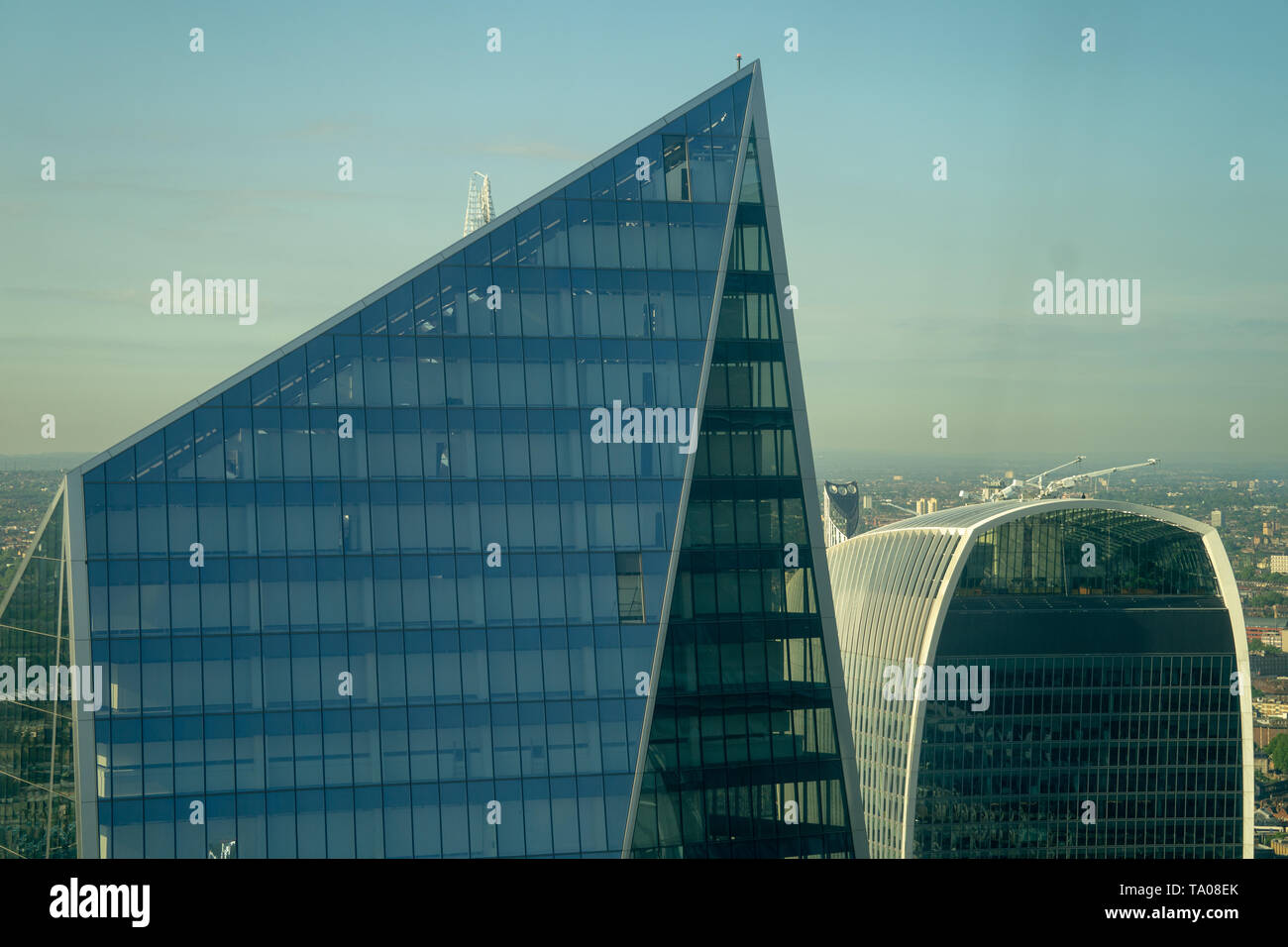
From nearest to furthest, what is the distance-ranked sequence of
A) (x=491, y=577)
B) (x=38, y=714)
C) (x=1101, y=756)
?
(x=38, y=714)
(x=491, y=577)
(x=1101, y=756)

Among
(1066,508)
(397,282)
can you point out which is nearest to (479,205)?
(397,282)

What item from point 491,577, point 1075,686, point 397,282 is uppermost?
point 397,282

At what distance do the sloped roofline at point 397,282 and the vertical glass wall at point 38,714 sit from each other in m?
4.02

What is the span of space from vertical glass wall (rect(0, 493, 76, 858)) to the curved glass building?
4384 inches

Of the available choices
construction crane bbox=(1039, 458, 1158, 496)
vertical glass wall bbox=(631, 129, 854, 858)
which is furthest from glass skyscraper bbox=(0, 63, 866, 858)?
construction crane bbox=(1039, 458, 1158, 496)

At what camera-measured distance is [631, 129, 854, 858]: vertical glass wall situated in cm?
5175

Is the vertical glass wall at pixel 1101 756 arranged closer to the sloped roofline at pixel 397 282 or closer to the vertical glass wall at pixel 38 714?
the sloped roofline at pixel 397 282

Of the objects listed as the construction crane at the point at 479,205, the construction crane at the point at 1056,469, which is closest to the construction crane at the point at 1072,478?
the construction crane at the point at 1056,469

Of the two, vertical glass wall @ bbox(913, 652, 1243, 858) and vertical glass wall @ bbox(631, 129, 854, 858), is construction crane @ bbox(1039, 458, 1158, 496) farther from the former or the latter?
vertical glass wall @ bbox(631, 129, 854, 858)

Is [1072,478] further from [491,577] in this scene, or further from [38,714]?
[38,714]

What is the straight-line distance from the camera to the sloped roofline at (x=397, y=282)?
165ft

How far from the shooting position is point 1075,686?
147375 millimetres

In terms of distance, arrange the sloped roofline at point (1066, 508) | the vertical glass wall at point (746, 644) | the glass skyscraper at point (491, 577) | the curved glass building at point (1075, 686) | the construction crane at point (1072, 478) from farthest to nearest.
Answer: the construction crane at point (1072, 478) < the curved glass building at point (1075, 686) < the sloped roofline at point (1066, 508) < the vertical glass wall at point (746, 644) < the glass skyscraper at point (491, 577)

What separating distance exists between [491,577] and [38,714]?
19412 millimetres
